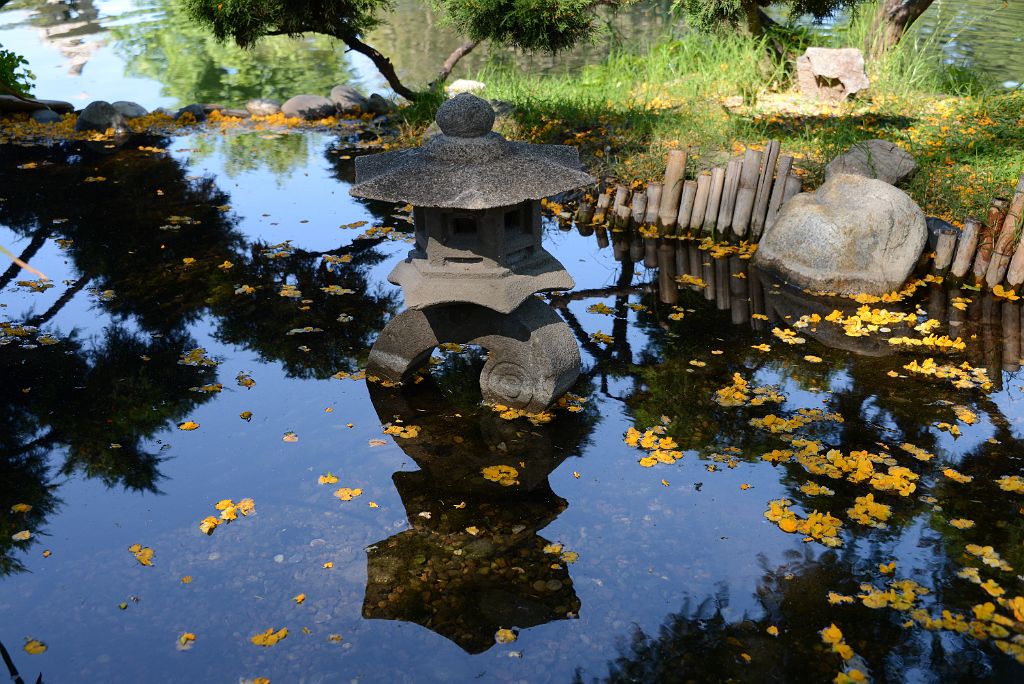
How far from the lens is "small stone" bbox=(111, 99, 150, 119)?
43.7ft

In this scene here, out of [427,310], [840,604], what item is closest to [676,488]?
[840,604]

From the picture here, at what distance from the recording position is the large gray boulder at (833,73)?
11867 millimetres

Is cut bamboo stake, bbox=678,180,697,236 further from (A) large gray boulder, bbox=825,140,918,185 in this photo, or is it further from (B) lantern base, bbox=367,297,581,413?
(B) lantern base, bbox=367,297,581,413

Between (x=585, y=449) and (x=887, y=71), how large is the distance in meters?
9.47

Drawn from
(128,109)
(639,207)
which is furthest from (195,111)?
(639,207)

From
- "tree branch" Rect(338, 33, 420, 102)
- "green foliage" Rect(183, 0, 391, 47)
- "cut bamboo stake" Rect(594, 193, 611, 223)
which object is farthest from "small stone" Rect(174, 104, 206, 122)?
"cut bamboo stake" Rect(594, 193, 611, 223)

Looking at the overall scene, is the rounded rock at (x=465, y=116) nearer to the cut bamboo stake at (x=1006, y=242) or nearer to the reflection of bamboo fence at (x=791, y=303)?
the reflection of bamboo fence at (x=791, y=303)

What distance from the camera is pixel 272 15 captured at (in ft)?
36.8

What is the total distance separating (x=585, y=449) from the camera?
5.30 m

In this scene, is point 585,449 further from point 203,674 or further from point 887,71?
point 887,71

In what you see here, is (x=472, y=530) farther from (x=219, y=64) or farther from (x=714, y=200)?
(x=219, y=64)

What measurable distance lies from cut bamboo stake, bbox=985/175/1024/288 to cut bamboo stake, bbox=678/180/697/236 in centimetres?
258

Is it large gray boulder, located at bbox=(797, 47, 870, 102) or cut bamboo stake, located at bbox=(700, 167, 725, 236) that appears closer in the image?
cut bamboo stake, located at bbox=(700, 167, 725, 236)

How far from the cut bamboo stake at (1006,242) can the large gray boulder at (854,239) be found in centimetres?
55
